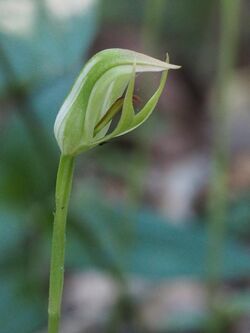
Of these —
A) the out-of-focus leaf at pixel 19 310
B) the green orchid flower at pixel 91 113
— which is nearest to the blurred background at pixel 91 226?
the out-of-focus leaf at pixel 19 310

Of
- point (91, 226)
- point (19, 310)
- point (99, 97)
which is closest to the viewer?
point (99, 97)

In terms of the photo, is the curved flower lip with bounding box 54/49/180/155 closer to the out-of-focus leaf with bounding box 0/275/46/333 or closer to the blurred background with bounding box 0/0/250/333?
the blurred background with bounding box 0/0/250/333

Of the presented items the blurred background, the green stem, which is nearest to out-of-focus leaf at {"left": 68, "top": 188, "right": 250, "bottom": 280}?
the blurred background

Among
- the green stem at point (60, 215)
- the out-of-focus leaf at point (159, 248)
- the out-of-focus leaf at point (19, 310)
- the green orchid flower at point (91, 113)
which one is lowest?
the out-of-focus leaf at point (19, 310)

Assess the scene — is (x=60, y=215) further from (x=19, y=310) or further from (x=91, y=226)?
(x=91, y=226)

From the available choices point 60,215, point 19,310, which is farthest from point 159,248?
Result: point 60,215

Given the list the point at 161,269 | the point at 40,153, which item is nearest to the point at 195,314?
the point at 161,269

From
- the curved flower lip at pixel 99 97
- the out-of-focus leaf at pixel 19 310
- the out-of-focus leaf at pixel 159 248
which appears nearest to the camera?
the curved flower lip at pixel 99 97

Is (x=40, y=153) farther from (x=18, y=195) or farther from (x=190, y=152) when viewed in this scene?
(x=190, y=152)

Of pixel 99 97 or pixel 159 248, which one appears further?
pixel 159 248

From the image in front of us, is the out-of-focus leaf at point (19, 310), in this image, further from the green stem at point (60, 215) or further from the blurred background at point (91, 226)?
the green stem at point (60, 215)

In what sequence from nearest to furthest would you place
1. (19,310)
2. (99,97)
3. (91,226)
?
(99,97), (19,310), (91,226)
